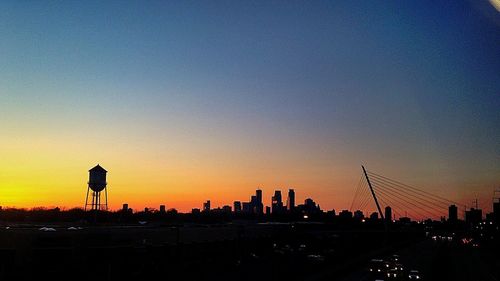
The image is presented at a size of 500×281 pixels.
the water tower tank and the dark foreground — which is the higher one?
the water tower tank

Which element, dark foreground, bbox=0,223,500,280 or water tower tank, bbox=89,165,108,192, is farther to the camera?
water tower tank, bbox=89,165,108,192

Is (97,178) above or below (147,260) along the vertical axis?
above

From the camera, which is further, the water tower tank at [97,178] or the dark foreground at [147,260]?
the water tower tank at [97,178]

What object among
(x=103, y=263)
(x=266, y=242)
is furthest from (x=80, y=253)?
(x=266, y=242)

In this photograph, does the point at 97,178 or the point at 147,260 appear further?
the point at 97,178

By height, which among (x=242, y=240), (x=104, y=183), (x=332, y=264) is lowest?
(x=332, y=264)

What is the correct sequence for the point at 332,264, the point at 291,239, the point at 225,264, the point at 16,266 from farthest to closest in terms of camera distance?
the point at 291,239, the point at 332,264, the point at 225,264, the point at 16,266

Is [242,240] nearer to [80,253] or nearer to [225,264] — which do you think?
[225,264]

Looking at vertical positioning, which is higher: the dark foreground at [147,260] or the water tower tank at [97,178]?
the water tower tank at [97,178]
